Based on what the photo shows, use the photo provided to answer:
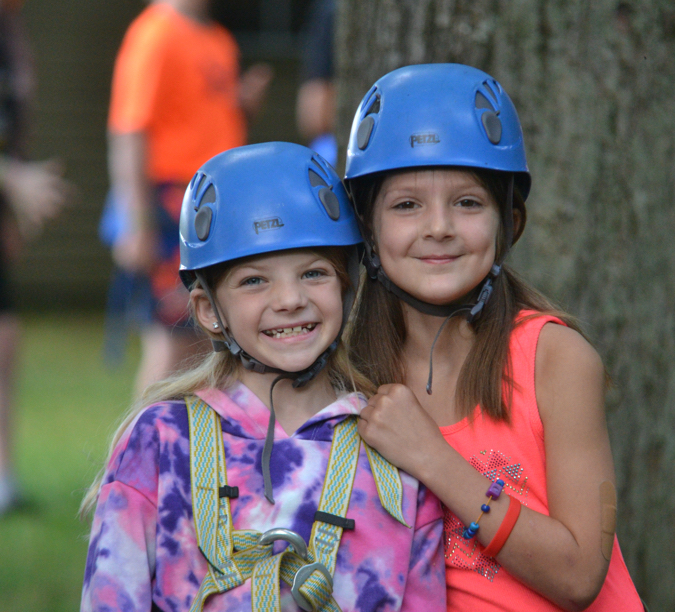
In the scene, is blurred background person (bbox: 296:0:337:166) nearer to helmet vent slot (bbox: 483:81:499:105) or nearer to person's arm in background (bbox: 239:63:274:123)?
person's arm in background (bbox: 239:63:274:123)

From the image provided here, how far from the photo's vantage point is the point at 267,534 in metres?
2.30

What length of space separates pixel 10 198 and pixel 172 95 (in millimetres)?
1152

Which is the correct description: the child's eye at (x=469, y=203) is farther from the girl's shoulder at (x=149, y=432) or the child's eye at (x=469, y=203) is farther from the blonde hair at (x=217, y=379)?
the girl's shoulder at (x=149, y=432)

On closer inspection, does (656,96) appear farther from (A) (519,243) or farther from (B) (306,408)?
(B) (306,408)

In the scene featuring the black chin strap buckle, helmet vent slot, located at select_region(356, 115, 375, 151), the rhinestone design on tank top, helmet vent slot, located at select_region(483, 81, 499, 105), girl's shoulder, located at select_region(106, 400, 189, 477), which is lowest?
the rhinestone design on tank top

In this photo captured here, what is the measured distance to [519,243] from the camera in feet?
11.2

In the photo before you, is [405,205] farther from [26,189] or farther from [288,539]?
[26,189]

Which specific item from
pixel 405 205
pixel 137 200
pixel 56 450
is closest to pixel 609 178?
pixel 405 205

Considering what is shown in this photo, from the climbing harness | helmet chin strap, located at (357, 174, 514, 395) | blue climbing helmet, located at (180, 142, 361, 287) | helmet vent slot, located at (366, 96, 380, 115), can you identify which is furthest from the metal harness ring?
helmet vent slot, located at (366, 96, 380, 115)

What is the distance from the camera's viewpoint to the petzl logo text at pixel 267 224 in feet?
8.04

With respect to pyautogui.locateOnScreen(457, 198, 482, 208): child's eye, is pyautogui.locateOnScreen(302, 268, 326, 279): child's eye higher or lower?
lower

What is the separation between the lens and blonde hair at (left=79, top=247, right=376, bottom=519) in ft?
8.51

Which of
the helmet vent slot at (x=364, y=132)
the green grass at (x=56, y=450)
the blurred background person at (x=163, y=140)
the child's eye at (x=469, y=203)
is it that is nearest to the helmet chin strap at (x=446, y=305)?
the child's eye at (x=469, y=203)

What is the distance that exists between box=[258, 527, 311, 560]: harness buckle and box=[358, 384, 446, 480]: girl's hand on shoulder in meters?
0.35
